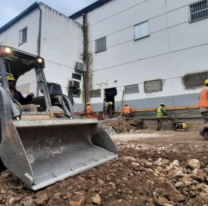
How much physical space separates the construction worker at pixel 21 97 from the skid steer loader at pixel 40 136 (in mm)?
121

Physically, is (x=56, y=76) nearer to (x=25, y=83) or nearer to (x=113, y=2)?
(x=113, y=2)

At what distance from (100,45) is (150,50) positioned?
4150 mm

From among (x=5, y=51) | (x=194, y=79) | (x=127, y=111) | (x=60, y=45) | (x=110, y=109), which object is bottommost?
(x=127, y=111)

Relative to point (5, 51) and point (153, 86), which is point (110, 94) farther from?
point (5, 51)

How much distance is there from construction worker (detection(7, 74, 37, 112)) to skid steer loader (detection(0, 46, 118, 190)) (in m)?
0.12

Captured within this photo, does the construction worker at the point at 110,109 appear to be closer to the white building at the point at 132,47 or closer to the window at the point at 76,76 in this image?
the white building at the point at 132,47

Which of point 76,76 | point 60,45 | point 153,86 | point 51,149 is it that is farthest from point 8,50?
point 76,76

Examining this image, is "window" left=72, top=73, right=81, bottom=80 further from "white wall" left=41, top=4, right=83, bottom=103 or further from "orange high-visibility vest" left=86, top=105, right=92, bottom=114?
"orange high-visibility vest" left=86, top=105, right=92, bottom=114

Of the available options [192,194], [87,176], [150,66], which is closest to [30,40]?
[150,66]

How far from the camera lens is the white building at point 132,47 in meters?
11.7

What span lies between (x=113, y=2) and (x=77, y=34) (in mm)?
3442

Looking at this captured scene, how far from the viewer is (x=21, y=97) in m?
4.59

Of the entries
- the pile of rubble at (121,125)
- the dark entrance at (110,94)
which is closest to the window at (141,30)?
the dark entrance at (110,94)

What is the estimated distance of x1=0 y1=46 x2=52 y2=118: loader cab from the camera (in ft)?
14.6
